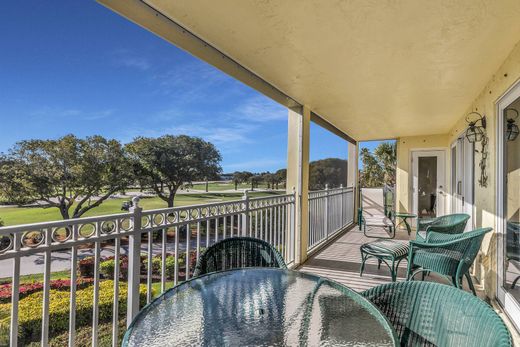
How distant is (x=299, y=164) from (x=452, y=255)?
81.9 inches

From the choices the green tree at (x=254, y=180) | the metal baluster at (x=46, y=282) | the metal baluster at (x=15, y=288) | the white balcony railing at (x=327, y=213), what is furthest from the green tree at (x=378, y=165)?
the metal baluster at (x=15, y=288)

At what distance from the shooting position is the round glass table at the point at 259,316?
101cm

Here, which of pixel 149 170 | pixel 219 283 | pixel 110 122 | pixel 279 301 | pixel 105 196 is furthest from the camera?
pixel 110 122

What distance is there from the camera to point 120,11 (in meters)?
1.67

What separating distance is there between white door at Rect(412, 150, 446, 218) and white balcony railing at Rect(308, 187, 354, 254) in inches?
63.6

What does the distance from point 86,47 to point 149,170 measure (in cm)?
489

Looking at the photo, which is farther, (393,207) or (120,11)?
(393,207)

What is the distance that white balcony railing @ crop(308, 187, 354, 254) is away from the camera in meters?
4.70

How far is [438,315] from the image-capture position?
1047 millimetres

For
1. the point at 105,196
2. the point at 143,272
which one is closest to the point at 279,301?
the point at 105,196

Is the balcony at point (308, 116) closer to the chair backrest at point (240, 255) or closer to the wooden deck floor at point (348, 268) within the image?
the wooden deck floor at point (348, 268)

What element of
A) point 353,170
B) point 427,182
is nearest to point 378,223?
point 353,170

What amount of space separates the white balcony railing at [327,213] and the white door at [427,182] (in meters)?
1.61

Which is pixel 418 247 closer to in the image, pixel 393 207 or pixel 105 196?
pixel 105 196
